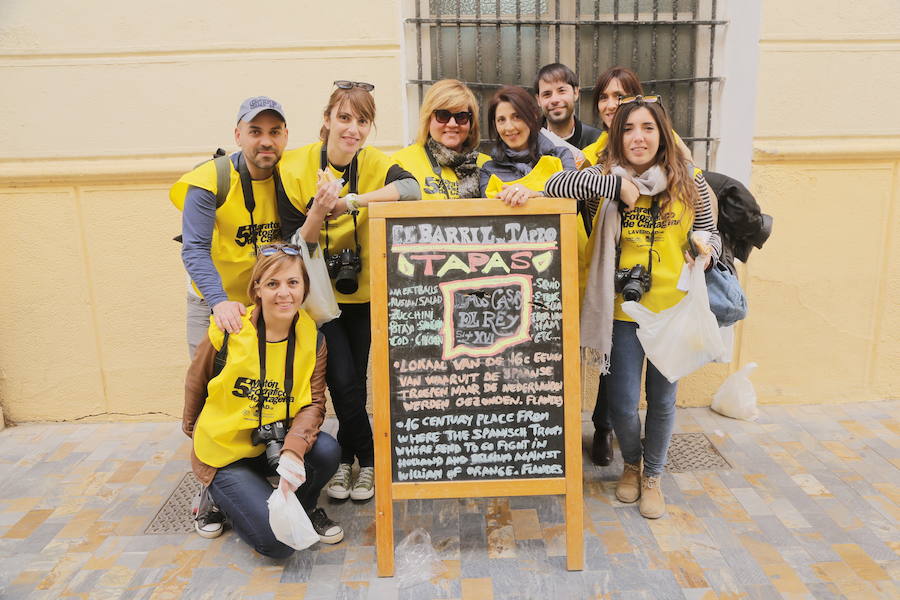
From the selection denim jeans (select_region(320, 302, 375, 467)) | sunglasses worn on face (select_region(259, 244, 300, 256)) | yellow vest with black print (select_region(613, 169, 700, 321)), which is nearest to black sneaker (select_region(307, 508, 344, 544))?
denim jeans (select_region(320, 302, 375, 467))

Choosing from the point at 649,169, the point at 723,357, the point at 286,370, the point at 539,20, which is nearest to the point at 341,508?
the point at 286,370

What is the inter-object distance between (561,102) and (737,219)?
1.07 meters

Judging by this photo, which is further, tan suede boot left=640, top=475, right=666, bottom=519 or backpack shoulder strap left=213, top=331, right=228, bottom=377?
tan suede boot left=640, top=475, right=666, bottom=519

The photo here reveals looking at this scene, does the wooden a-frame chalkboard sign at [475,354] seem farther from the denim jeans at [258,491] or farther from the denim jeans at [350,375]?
the denim jeans at [350,375]

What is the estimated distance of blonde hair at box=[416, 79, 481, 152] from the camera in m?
3.11

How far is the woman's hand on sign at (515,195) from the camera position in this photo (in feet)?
9.21

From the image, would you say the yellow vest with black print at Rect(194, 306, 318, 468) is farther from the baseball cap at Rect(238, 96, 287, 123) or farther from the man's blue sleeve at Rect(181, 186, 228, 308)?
the baseball cap at Rect(238, 96, 287, 123)

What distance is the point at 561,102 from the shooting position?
3545 mm

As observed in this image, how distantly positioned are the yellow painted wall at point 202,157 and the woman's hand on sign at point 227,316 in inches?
62.3

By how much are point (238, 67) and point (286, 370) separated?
2.06m

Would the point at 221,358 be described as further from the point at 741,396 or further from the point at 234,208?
the point at 741,396

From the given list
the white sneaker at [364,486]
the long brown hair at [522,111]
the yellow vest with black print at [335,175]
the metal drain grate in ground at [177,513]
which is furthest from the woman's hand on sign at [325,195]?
the metal drain grate in ground at [177,513]

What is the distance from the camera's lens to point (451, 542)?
3127 millimetres

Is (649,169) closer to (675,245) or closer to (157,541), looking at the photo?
(675,245)
